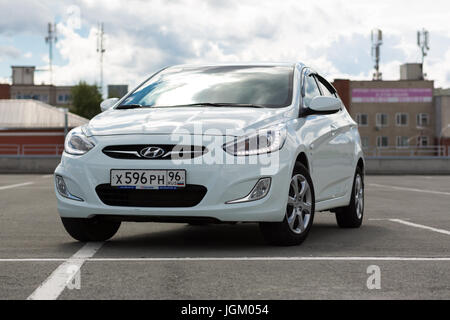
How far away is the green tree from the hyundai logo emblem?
100m

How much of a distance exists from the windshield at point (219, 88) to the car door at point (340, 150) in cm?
84

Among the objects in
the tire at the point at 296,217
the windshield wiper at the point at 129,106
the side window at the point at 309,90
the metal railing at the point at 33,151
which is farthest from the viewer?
the metal railing at the point at 33,151

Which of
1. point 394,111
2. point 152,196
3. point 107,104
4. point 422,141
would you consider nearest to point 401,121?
point 394,111

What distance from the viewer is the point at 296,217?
22.3 ft

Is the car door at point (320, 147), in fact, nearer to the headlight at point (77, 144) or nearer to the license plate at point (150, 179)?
the license plate at point (150, 179)

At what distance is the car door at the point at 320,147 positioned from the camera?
284 inches

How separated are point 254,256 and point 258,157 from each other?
754 millimetres

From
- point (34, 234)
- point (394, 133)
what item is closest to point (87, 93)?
point (394, 133)

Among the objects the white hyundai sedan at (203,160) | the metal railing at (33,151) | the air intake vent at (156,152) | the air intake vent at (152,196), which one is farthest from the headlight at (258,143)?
the metal railing at (33,151)

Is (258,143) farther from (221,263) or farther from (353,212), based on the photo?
(353,212)

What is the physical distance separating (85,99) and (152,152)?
10137 centimetres

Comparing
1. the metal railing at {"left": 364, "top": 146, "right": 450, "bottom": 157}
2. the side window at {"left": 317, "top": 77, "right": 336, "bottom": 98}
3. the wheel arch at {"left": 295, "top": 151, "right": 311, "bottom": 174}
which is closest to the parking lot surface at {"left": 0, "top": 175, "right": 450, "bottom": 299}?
the wheel arch at {"left": 295, "top": 151, "right": 311, "bottom": 174}
